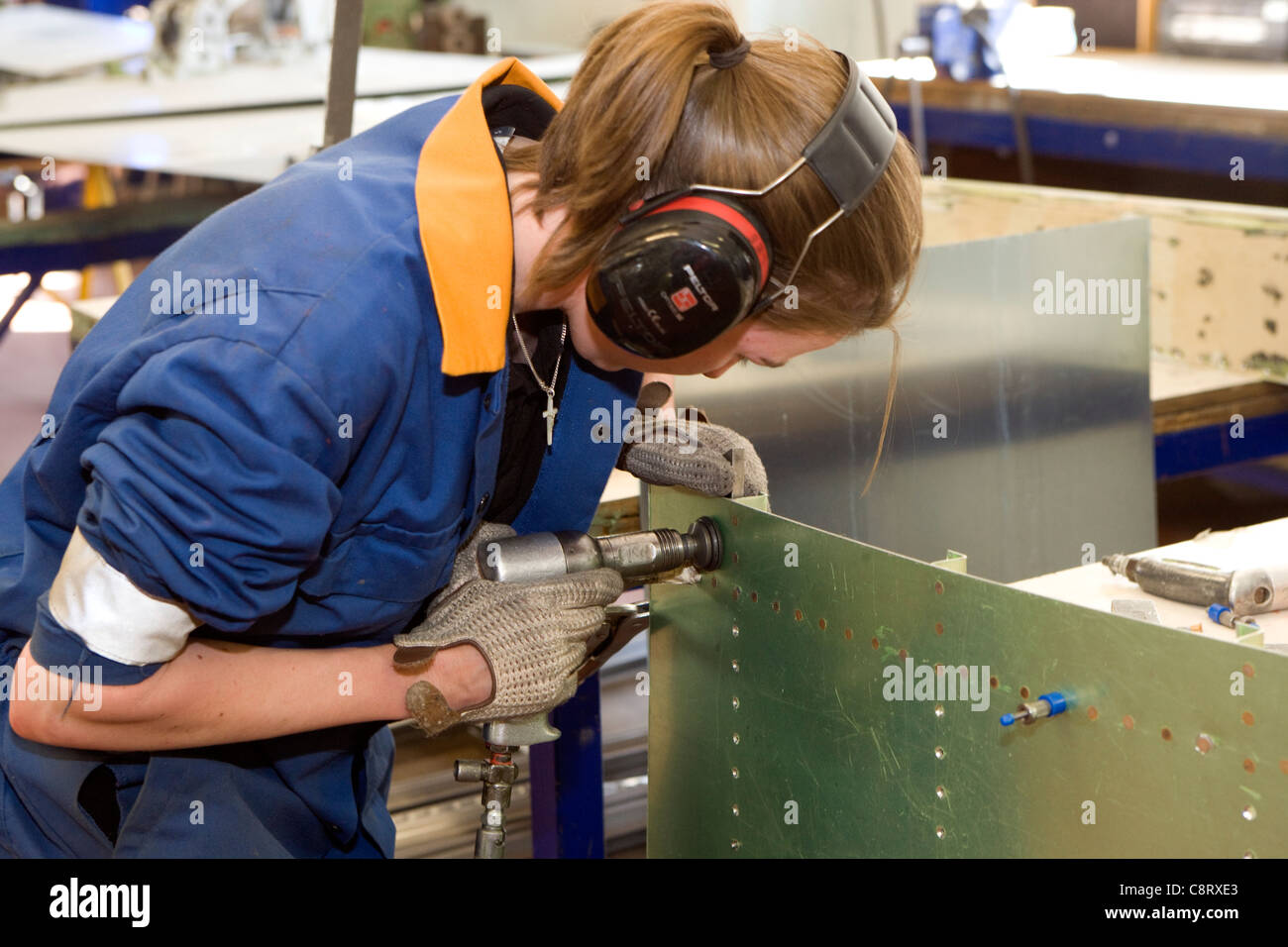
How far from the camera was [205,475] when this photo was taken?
2.56ft

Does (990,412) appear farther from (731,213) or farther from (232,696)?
(232,696)

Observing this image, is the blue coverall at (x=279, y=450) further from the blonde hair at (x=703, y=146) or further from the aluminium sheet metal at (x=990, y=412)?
the aluminium sheet metal at (x=990, y=412)

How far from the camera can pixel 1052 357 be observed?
1.75 m

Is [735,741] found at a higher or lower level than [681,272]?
lower

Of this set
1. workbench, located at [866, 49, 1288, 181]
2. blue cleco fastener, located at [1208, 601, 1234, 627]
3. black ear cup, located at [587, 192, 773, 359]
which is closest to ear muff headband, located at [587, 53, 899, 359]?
black ear cup, located at [587, 192, 773, 359]

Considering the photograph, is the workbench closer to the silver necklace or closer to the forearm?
the silver necklace

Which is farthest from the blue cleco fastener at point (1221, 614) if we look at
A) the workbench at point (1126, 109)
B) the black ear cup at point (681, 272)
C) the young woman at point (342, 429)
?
the workbench at point (1126, 109)

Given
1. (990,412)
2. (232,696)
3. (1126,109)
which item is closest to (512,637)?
(232,696)

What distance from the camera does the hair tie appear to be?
0.89 meters

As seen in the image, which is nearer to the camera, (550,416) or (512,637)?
(512,637)

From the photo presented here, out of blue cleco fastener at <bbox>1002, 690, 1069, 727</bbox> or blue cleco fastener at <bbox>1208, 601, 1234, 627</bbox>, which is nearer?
blue cleco fastener at <bbox>1002, 690, 1069, 727</bbox>

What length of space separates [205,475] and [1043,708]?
1.84ft

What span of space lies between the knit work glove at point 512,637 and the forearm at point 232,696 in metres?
0.02
